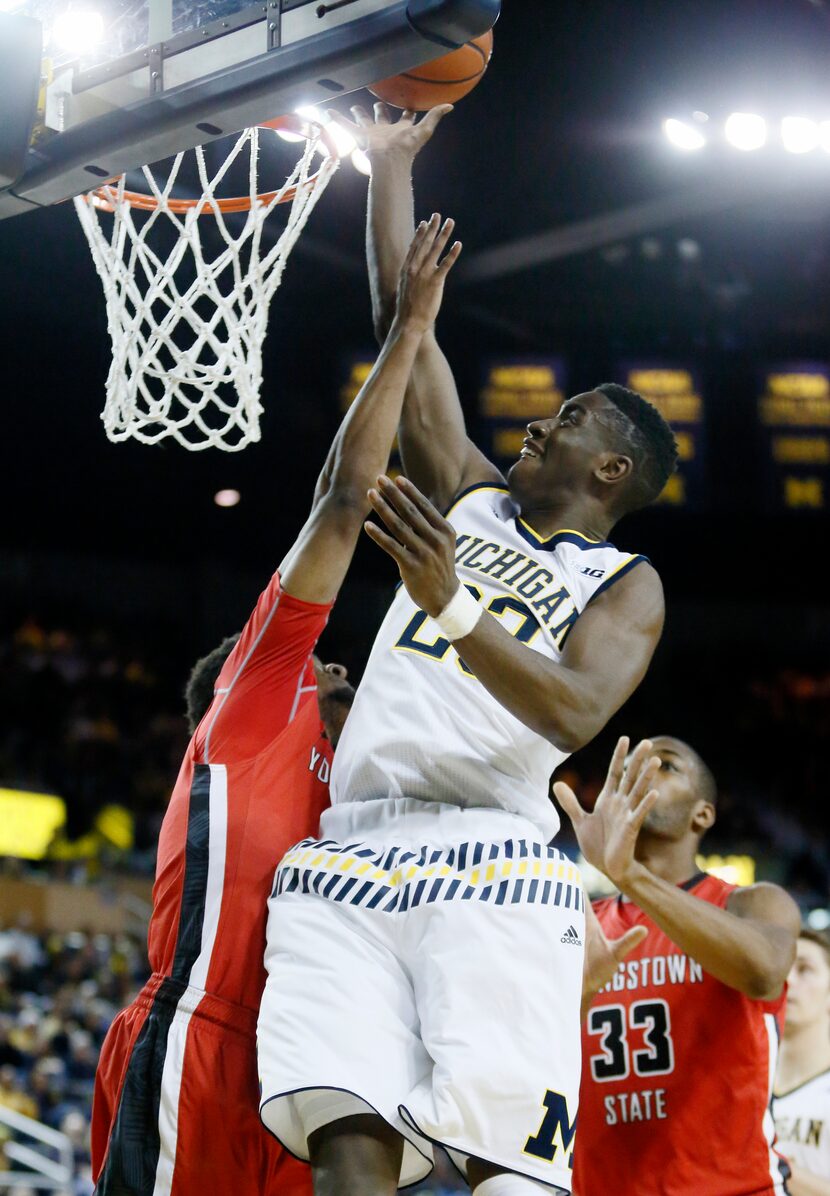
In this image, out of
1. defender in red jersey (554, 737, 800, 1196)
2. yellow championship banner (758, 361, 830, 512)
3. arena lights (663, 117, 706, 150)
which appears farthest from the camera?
yellow championship banner (758, 361, 830, 512)

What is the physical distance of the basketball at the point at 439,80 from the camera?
3430 millimetres

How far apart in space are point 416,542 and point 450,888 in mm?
608

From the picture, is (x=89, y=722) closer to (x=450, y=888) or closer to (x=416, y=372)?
(x=416, y=372)

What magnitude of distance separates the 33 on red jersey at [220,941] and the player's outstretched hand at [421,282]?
628 mm

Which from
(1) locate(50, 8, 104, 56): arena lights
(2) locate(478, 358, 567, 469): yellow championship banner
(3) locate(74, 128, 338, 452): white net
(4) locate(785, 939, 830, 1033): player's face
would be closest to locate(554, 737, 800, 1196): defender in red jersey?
(4) locate(785, 939, 830, 1033): player's face

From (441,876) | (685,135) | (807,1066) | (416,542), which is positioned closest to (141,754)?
(685,135)

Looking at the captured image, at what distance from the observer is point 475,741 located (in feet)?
9.05

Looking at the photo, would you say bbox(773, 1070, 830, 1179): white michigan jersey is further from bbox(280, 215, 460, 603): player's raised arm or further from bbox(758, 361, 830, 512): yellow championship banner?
bbox(758, 361, 830, 512): yellow championship banner

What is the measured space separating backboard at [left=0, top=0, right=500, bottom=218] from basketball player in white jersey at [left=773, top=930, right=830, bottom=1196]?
3.25 metres

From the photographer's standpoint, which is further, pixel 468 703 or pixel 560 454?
pixel 560 454

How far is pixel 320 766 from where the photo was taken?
3.12 meters

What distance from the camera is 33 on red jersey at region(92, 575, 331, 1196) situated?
2.73 m

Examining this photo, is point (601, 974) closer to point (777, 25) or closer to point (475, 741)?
point (475, 741)

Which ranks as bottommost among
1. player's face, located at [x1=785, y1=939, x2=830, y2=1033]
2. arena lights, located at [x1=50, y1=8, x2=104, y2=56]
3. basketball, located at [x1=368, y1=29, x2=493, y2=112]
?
player's face, located at [x1=785, y1=939, x2=830, y2=1033]
